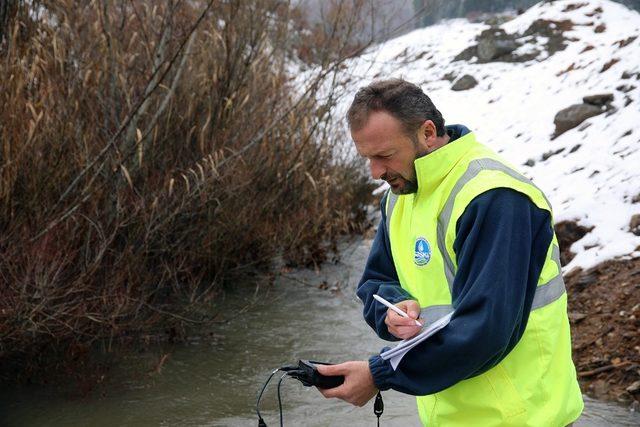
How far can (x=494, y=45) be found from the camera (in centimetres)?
1884

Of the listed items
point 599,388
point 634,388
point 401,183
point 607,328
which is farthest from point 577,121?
point 401,183

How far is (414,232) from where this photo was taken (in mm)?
1971

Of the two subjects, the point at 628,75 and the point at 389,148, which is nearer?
the point at 389,148

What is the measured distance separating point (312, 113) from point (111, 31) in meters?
2.15

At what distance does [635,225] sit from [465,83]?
1167 centimetres

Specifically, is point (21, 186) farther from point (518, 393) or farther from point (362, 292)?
point (518, 393)

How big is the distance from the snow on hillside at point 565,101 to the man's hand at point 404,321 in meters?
4.74

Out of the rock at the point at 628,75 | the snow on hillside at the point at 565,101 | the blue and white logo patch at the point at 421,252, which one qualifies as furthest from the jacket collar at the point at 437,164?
the rock at the point at 628,75

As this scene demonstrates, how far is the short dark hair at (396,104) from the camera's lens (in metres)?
1.92

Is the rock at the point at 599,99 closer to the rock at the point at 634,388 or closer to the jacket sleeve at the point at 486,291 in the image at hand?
the rock at the point at 634,388

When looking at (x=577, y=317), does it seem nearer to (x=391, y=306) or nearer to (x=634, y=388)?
(x=634, y=388)

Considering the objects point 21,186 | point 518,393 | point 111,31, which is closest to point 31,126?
point 21,186

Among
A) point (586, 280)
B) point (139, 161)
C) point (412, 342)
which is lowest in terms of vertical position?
point (586, 280)

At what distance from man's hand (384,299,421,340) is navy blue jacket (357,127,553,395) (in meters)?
0.09
